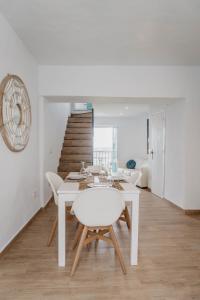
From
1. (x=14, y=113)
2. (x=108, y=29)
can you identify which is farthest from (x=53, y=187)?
(x=108, y=29)

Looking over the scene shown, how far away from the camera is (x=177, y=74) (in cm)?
393

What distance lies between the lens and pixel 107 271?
2.18m

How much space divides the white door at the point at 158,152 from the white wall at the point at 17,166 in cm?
269

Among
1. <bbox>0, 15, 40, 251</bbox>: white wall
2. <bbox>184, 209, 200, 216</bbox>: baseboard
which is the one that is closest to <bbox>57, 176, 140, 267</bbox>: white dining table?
<bbox>0, 15, 40, 251</bbox>: white wall

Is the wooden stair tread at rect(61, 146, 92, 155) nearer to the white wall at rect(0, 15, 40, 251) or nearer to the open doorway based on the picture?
the white wall at rect(0, 15, 40, 251)

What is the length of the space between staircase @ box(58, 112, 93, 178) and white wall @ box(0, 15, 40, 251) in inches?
79.3

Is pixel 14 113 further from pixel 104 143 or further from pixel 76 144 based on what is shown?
pixel 104 143

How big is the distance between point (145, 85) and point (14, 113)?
227cm

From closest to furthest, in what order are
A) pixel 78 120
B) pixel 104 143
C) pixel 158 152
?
pixel 158 152, pixel 78 120, pixel 104 143

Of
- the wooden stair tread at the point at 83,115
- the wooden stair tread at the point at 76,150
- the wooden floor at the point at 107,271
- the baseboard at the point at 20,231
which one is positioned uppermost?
the wooden stair tread at the point at 83,115

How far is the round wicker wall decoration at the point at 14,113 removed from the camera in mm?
2355

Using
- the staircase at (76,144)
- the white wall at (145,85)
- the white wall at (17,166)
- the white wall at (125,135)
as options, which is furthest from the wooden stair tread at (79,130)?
the white wall at (125,135)

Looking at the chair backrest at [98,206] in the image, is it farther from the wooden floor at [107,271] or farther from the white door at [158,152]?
the white door at [158,152]

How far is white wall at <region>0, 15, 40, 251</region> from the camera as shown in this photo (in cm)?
242
